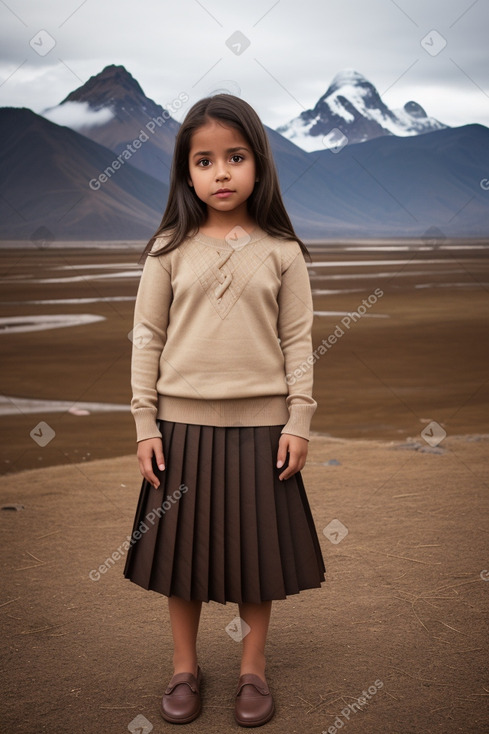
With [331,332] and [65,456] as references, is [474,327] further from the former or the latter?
[65,456]

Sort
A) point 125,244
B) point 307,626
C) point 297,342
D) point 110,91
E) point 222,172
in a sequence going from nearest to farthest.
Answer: point 222,172 < point 297,342 < point 307,626 < point 125,244 < point 110,91

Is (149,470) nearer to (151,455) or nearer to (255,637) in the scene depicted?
(151,455)

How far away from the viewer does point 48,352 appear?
959 cm

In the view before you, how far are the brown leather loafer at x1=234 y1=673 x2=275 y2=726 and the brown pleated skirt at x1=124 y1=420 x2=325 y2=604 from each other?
0.21 m

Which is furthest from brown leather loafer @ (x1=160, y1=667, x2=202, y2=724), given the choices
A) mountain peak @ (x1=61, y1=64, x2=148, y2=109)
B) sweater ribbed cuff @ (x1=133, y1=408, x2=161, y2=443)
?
mountain peak @ (x1=61, y1=64, x2=148, y2=109)

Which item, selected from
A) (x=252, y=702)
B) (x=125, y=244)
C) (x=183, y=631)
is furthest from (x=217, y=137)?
(x=125, y=244)

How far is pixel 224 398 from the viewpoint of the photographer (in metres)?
1.92

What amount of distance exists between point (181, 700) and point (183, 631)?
0.16m

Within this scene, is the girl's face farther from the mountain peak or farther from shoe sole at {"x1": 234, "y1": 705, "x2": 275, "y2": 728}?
the mountain peak

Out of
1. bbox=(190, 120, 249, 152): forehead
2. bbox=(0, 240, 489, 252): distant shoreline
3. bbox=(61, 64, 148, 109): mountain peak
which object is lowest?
bbox=(0, 240, 489, 252): distant shoreline

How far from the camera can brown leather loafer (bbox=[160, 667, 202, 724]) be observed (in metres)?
1.93

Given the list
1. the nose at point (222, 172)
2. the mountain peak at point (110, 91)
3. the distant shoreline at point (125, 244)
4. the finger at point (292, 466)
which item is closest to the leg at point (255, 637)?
A: the finger at point (292, 466)

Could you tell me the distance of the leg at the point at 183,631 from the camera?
2.02m

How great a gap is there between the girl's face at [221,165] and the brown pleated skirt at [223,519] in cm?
56
